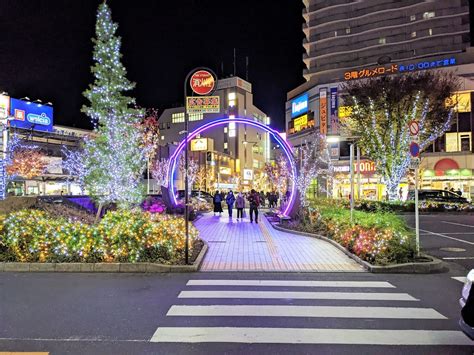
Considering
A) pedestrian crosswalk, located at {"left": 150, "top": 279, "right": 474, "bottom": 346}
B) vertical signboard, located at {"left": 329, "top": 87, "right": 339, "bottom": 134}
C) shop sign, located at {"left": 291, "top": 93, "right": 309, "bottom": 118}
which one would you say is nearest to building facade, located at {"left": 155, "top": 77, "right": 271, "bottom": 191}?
shop sign, located at {"left": 291, "top": 93, "right": 309, "bottom": 118}

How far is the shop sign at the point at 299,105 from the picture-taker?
5122 centimetres

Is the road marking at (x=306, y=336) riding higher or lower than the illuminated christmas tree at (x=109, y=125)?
lower

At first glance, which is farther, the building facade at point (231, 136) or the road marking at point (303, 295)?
the building facade at point (231, 136)

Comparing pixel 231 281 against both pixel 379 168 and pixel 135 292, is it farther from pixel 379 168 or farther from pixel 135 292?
pixel 379 168

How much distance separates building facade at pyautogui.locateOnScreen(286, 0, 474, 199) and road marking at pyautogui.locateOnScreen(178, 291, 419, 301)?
31.2 meters

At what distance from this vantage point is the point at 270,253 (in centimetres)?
1042

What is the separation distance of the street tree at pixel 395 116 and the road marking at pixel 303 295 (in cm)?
2233

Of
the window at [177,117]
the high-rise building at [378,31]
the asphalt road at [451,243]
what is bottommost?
the asphalt road at [451,243]

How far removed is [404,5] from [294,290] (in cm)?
6447

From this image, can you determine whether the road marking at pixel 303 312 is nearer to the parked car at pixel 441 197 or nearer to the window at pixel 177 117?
the parked car at pixel 441 197

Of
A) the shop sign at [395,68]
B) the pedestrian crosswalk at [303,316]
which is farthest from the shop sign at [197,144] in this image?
the pedestrian crosswalk at [303,316]

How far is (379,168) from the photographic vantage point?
2838 cm

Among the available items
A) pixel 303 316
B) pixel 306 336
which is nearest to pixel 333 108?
pixel 303 316

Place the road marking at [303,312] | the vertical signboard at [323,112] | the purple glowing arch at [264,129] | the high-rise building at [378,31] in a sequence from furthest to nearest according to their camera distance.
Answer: the high-rise building at [378,31] < the vertical signboard at [323,112] < the purple glowing arch at [264,129] < the road marking at [303,312]
